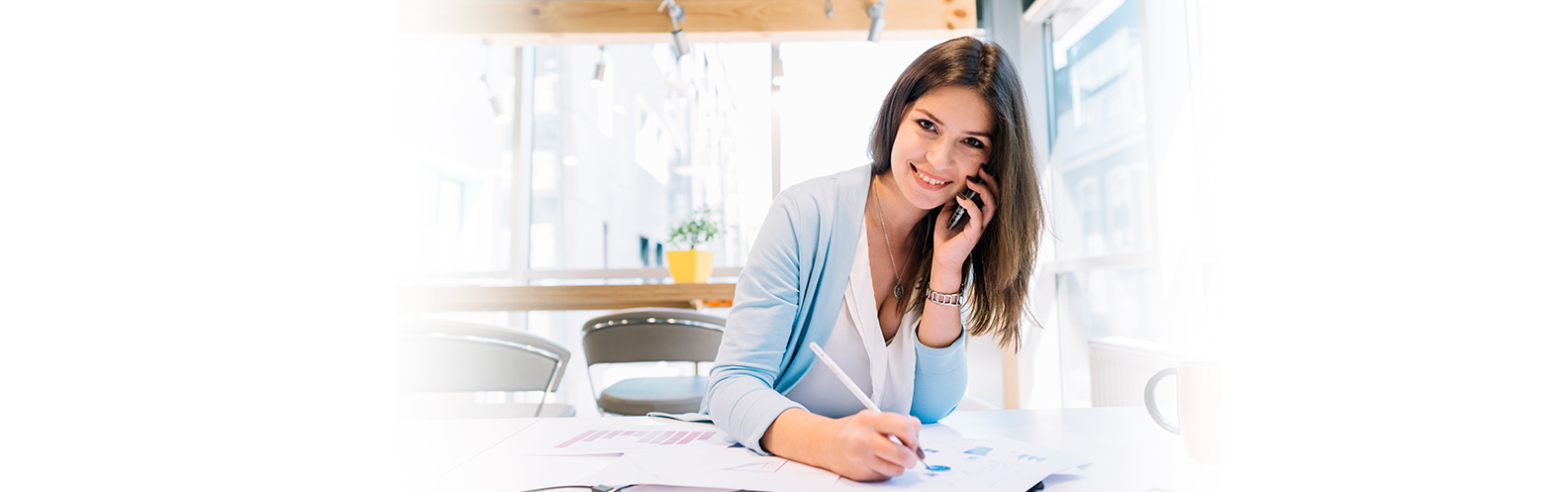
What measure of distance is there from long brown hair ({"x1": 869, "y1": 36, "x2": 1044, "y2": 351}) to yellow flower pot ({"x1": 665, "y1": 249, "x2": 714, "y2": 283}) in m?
1.70

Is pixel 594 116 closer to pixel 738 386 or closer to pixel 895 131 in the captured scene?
pixel 895 131

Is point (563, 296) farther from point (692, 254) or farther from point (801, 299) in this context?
point (801, 299)

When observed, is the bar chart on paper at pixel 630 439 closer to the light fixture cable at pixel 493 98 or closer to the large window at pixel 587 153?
the large window at pixel 587 153

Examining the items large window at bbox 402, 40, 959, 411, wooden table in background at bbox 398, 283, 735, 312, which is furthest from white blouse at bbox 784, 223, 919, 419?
large window at bbox 402, 40, 959, 411

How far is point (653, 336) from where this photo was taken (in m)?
1.91

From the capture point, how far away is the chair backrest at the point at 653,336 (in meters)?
1.90

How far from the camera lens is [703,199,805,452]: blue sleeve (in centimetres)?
73

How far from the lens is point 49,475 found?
0.27 m

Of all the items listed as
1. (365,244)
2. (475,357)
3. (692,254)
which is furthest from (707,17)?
(365,244)

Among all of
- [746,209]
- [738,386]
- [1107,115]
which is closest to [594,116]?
[746,209]

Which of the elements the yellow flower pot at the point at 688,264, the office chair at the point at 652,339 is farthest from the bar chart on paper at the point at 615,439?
the yellow flower pot at the point at 688,264

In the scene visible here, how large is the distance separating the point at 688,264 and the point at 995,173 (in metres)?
1.87

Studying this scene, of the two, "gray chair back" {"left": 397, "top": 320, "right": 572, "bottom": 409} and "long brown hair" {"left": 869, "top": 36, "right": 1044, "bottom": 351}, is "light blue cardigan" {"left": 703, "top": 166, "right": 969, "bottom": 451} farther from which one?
"gray chair back" {"left": 397, "top": 320, "right": 572, "bottom": 409}

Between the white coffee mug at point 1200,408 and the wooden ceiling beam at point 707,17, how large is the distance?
2.51 m
